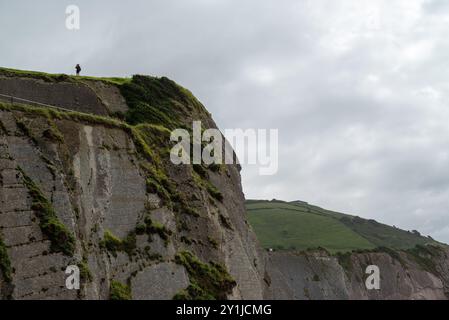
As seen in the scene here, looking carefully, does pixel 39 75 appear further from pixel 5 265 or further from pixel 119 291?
pixel 5 265

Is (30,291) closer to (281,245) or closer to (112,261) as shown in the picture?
(112,261)

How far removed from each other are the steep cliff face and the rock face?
2.8 inches

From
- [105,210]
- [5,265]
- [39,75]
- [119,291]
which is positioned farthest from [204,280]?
[39,75]

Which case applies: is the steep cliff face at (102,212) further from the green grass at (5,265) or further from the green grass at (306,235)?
the green grass at (306,235)

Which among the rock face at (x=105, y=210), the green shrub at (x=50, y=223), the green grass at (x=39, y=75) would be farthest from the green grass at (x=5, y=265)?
the green grass at (x=39, y=75)

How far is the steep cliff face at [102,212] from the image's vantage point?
97.0 ft

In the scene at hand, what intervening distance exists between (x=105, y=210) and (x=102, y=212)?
0.31 m

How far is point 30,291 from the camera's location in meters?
27.6

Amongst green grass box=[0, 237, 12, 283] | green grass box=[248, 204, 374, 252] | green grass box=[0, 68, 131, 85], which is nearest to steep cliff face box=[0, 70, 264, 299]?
green grass box=[0, 237, 12, 283]

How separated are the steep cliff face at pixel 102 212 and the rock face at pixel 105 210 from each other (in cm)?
7

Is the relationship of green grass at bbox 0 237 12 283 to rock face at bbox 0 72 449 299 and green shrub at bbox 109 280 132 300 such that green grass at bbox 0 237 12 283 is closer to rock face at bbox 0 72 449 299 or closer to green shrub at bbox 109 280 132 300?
rock face at bbox 0 72 449 299

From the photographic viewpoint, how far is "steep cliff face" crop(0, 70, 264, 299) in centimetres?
2956

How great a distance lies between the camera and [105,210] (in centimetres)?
3625
